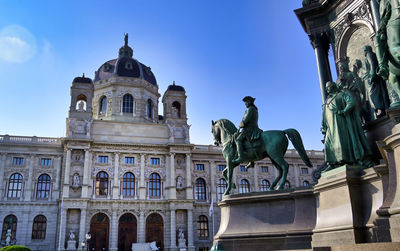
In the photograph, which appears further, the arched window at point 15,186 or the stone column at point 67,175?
the arched window at point 15,186

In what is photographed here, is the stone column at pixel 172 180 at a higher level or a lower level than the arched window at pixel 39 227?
higher

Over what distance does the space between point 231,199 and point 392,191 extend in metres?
4.68

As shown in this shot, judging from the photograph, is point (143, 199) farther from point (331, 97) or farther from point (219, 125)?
point (331, 97)

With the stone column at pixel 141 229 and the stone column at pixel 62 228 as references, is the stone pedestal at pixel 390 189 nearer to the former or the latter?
the stone column at pixel 62 228

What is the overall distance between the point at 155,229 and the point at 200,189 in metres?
7.55

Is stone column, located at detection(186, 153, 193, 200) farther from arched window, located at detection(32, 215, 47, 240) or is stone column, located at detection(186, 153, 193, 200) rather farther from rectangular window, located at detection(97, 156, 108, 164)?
arched window, located at detection(32, 215, 47, 240)

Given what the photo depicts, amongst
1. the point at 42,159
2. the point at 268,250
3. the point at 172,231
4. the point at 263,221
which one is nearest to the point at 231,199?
the point at 263,221

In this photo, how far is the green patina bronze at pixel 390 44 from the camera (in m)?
6.56

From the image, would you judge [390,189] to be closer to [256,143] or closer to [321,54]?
[256,143]

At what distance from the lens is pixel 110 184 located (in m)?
41.8

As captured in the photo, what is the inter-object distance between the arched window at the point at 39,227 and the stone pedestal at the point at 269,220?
35.0 m

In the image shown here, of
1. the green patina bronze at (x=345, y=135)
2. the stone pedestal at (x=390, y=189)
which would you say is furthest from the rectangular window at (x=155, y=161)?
the stone pedestal at (x=390, y=189)

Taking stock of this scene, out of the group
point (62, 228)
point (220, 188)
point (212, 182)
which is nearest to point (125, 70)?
point (212, 182)

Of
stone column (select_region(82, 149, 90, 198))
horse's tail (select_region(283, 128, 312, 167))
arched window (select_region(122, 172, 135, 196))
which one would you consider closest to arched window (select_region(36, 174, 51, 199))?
stone column (select_region(82, 149, 90, 198))
